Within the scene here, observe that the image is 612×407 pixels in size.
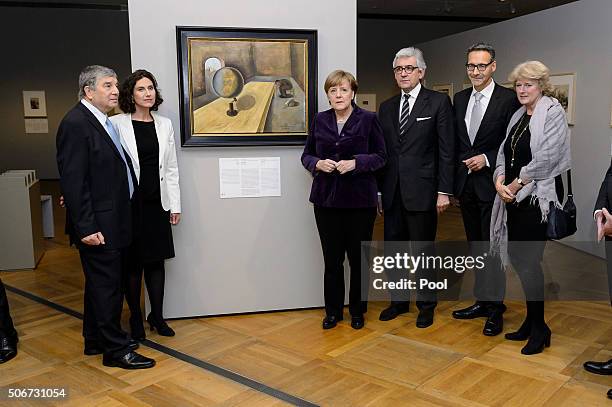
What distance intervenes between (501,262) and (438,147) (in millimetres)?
882

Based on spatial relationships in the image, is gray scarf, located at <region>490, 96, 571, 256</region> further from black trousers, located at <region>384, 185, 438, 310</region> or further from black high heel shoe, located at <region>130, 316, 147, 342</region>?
black high heel shoe, located at <region>130, 316, 147, 342</region>

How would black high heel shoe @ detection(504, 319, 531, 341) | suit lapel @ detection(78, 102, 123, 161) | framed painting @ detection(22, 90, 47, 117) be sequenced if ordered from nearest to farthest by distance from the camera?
suit lapel @ detection(78, 102, 123, 161)
black high heel shoe @ detection(504, 319, 531, 341)
framed painting @ detection(22, 90, 47, 117)

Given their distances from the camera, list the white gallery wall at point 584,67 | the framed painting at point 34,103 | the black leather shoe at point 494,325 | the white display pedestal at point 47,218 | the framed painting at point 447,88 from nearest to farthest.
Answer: the black leather shoe at point 494,325 < the white gallery wall at point 584,67 < the white display pedestal at point 47,218 < the framed painting at point 447,88 < the framed painting at point 34,103

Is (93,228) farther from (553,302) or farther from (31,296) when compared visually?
(553,302)

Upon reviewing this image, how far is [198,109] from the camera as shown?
13.1 ft

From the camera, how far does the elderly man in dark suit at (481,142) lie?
375 cm

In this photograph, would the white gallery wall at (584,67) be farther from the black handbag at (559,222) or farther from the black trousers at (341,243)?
the black trousers at (341,243)

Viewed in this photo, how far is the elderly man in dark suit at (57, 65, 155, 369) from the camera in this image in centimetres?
308

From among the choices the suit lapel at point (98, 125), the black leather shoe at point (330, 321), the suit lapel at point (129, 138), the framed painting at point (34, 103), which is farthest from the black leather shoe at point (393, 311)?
the framed painting at point (34, 103)

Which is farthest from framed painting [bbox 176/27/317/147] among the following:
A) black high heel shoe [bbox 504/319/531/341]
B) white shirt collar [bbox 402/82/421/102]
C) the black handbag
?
black high heel shoe [bbox 504/319/531/341]

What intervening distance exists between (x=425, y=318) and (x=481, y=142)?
4.12ft

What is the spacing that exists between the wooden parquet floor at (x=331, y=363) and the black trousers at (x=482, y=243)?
215mm

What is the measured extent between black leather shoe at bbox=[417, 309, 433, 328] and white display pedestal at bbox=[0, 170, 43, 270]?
12.6 ft

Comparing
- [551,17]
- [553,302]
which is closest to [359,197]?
[553,302]
